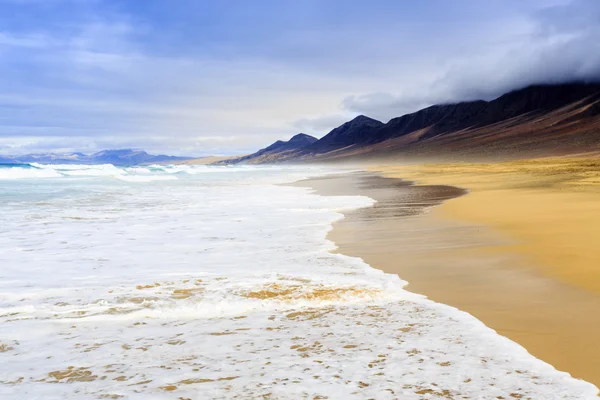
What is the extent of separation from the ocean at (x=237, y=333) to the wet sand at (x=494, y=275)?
28 centimetres

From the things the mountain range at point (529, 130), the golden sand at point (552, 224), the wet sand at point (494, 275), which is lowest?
the wet sand at point (494, 275)

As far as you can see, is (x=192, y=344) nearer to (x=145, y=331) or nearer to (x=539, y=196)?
(x=145, y=331)

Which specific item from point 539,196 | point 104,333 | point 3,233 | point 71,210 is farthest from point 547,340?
point 71,210

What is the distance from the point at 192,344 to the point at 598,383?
3.32 m

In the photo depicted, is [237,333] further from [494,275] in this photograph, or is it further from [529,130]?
[529,130]

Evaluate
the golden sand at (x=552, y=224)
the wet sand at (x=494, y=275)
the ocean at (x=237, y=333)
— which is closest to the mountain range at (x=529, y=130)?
the golden sand at (x=552, y=224)

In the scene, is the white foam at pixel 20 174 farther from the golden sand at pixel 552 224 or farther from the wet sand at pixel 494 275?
the wet sand at pixel 494 275

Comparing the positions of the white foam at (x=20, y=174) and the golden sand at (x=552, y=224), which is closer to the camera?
the golden sand at (x=552, y=224)

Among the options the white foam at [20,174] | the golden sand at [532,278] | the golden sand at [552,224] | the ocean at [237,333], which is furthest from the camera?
the white foam at [20,174]

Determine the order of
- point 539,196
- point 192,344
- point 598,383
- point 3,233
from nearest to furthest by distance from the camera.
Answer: point 598,383, point 192,344, point 3,233, point 539,196

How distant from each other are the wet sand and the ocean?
28cm

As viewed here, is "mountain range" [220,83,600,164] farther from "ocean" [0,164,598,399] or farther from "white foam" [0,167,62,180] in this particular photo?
"ocean" [0,164,598,399]

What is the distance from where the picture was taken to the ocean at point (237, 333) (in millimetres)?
3521

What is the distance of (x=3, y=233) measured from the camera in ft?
38.2
